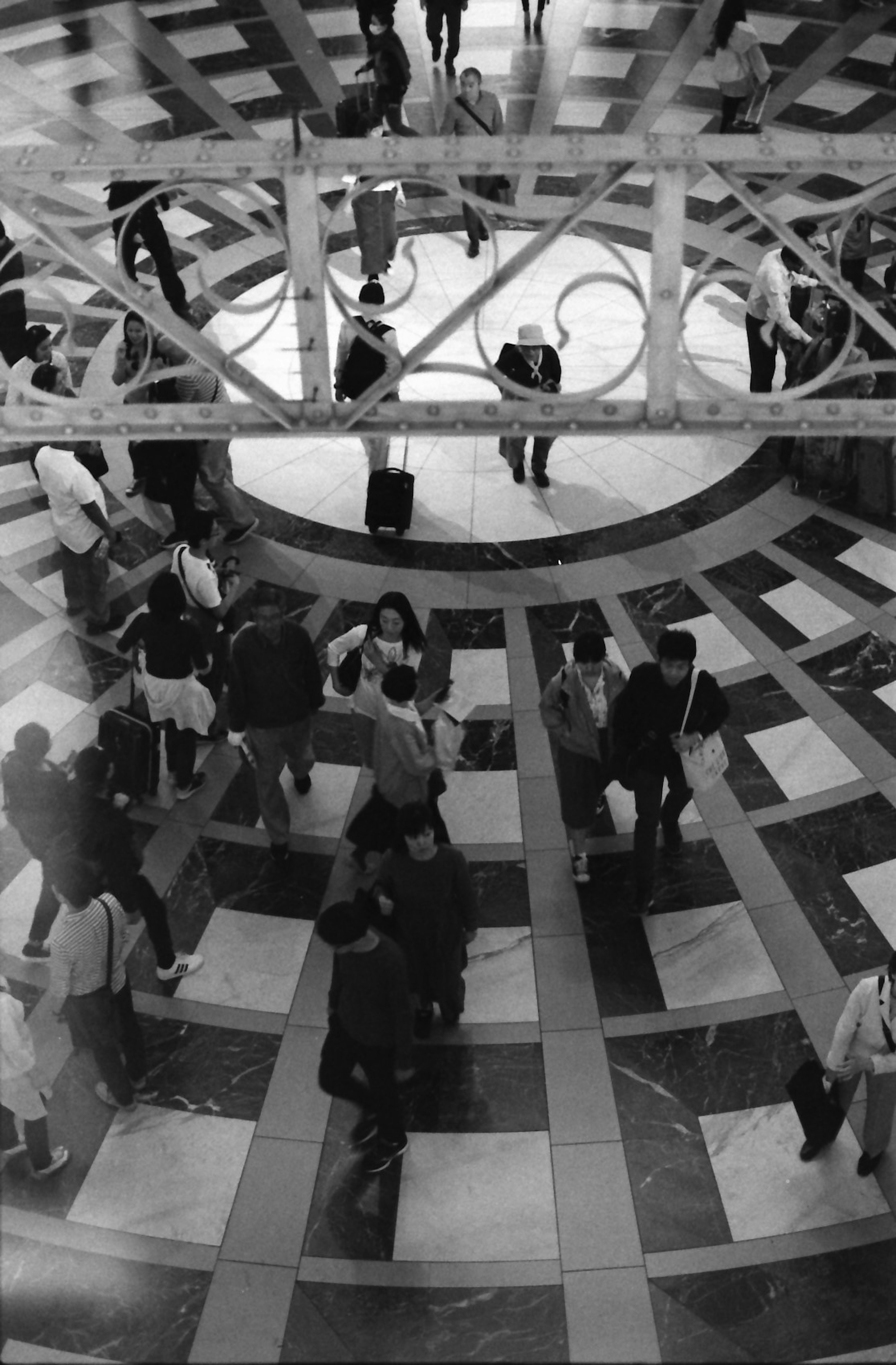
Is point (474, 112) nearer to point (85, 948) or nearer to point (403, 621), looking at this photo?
point (403, 621)

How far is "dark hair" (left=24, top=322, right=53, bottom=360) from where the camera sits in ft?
33.1

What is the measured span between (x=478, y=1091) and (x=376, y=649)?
231 cm

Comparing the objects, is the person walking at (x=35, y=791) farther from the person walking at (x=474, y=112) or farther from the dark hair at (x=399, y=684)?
the person walking at (x=474, y=112)

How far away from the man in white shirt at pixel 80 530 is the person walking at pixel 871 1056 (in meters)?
5.77

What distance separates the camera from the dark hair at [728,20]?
1502cm

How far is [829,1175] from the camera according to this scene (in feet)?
21.5

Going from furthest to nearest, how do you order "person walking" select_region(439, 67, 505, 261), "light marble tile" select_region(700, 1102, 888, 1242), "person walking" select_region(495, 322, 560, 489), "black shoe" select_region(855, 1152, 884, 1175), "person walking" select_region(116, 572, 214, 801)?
"person walking" select_region(439, 67, 505, 261)
"person walking" select_region(495, 322, 560, 489)
"person walking" select_region(116, 572, 214, 801)
"black shoe" select_region(855, 1152, 884, 1175)
"light marble tile" select_region(700, 1102, 888, 1242)

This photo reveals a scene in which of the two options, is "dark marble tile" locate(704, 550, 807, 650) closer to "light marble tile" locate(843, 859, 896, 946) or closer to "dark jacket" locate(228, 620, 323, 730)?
"light marble tile" locate(843, 859, 896, 946)

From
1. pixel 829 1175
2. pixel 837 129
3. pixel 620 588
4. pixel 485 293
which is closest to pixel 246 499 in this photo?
pixel 620 588

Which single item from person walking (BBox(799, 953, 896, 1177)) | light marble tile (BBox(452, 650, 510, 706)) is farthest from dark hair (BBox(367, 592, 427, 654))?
person walking (BBox(799, 953, 896, 1177))

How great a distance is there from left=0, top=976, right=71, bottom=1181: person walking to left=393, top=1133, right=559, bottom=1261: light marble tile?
5.36ft

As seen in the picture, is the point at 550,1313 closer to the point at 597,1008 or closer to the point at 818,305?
the point at 597,1008

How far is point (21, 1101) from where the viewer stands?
20.7 ft

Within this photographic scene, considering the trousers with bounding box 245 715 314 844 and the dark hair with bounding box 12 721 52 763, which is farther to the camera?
the trousers with bounding box 245 715 314 844
